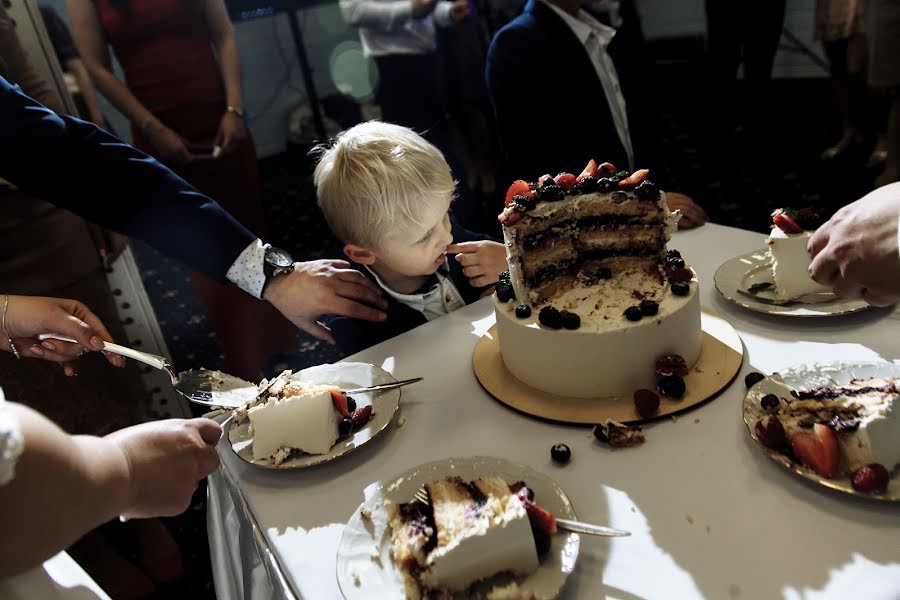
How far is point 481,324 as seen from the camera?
1966mm

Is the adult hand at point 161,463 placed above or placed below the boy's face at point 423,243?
above

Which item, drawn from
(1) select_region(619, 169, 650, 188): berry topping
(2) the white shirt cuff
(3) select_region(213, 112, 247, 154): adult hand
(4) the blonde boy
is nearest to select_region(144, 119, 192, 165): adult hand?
(3) select_region(213, 112, 247, 154): adult hand

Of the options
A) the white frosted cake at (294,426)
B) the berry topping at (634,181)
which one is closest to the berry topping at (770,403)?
the berry topping at (634,181)

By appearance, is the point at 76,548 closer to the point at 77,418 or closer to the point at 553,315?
the point at 77,418

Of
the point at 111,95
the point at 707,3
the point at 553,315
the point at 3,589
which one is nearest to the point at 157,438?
the point at 3,589

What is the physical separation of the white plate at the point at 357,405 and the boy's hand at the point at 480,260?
54cm

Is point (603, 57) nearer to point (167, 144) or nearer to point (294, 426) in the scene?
point (167, 144)

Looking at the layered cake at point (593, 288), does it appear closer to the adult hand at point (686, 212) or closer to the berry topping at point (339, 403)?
the berry topping at point (339, 403)

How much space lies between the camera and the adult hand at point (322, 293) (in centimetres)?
197

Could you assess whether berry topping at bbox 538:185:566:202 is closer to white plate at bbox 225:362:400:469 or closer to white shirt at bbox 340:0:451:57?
white plate at bbox 225:362:400:469

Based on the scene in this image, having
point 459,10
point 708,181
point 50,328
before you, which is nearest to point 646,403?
point 50,328

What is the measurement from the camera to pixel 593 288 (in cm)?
170

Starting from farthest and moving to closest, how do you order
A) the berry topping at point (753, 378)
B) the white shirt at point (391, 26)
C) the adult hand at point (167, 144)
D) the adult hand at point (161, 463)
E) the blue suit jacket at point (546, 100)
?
the white shirt at point (391, 26) < the adult hand at point (167, 144) < the blue suit jacket at point (546, 100) < the berry topping at point (753, 378) < the adult hand at point (161, 463)

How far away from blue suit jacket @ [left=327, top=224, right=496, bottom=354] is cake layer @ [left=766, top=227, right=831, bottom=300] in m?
0.91
